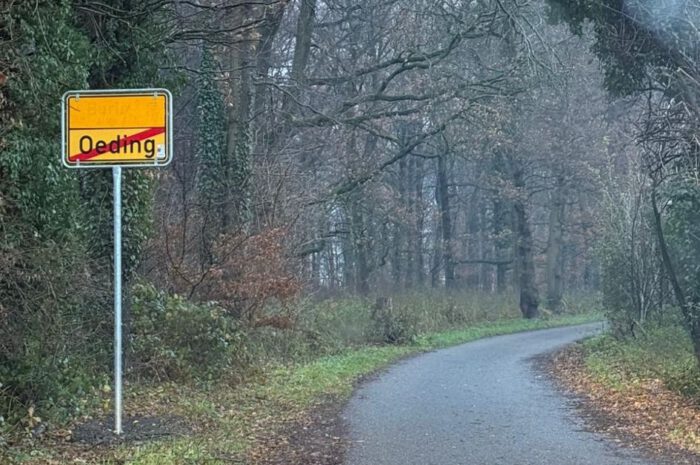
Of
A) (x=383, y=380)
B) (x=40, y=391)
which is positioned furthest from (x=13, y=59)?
(x=383, y=380)

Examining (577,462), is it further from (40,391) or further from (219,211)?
(219,211)

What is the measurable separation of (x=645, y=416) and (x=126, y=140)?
8065 millimetres

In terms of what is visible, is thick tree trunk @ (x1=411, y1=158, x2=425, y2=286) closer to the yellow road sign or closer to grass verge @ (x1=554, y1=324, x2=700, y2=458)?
grass verge @ (x1=554, y1=324, x2=700, y2=458)

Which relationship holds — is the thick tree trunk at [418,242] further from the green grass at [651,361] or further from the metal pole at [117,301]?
the metal pole at [117,301]

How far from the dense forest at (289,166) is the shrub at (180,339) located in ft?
0.12

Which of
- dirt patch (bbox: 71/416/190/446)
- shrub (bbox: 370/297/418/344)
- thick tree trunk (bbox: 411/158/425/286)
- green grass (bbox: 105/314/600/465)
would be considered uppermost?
thick tree trunk (bbox: 411/158/425/286)

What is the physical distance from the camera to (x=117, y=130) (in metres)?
8.86

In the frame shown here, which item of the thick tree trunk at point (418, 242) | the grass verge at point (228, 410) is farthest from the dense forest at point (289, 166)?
→ the thick tree trunk at point (418, 242)

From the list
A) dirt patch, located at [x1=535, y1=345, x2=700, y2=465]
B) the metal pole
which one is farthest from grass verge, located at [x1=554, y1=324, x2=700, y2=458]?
the metal pole

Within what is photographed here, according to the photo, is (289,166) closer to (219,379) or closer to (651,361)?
(219,379)

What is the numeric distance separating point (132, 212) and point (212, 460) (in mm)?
5567

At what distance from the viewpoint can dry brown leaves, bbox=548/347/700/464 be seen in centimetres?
989

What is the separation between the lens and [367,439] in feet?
34.0

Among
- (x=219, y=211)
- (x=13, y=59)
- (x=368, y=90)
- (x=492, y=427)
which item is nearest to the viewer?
(x=13, y=59)
